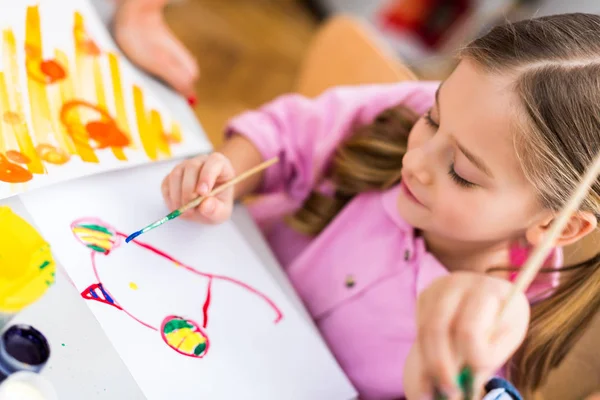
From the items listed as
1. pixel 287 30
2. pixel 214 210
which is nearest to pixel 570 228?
pixel 214 210

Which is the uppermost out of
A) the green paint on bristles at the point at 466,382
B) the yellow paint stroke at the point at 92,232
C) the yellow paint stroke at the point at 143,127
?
A: the yellow paint stroke at the point at 143,127

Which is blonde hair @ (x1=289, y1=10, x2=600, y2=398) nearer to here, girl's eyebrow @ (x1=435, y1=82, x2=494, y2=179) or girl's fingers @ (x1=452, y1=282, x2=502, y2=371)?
girl's eyebrow @ (x1=435, y1=82, x2=494, y2=179)

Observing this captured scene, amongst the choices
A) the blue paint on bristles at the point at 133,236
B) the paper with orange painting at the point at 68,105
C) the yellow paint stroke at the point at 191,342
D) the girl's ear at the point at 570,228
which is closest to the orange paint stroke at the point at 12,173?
the paper with orange painting at the point at 68,105

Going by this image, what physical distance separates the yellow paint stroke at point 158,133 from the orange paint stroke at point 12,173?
0.16 meters

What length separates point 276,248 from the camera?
84cm

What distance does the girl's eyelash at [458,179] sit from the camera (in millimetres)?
542

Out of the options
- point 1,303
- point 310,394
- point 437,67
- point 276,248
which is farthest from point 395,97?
point 437,67

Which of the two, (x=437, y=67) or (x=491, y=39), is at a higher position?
(x=491, y=39)

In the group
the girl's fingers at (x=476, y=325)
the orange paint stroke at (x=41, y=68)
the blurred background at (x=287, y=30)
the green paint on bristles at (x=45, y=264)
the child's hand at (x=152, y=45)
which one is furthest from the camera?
the blurred background at (x=287, y=30)

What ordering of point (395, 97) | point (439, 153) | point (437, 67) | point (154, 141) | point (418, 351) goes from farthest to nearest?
point (437, 67) → point (395, 97) → point (154, 141) → point (439, 153) → point (418, 351)

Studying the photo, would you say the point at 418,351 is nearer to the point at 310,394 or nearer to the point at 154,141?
the point at 310,394

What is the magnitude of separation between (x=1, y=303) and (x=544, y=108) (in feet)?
1.58

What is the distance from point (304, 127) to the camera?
30.4 inches

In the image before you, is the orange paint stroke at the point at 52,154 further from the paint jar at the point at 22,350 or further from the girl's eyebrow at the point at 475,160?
the girl's eyebrow at the point at 475,160
